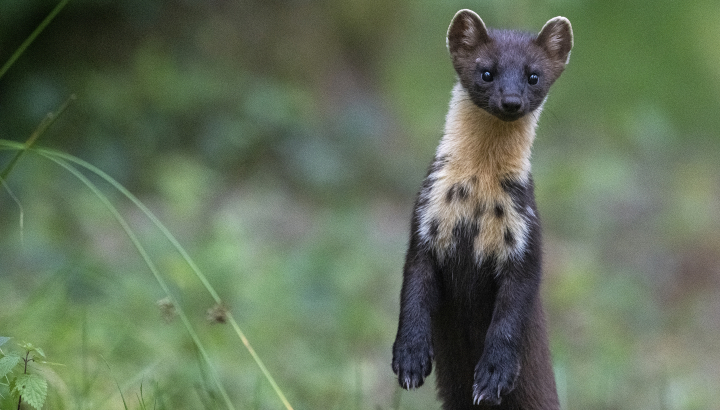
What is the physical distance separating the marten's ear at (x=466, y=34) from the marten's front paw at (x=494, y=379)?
4.26 ft

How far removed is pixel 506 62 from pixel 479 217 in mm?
641

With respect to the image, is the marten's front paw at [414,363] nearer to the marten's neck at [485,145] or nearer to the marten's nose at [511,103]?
the marten's neck at [485,145]

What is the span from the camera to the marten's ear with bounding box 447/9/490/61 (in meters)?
4.03

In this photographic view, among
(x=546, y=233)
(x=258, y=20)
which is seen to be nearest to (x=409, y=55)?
(x=258, y=20)

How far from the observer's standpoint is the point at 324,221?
8.28m

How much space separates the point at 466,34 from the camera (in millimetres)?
4094

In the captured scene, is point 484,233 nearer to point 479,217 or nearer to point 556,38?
point 479,217

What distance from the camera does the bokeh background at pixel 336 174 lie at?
6867 millimetres

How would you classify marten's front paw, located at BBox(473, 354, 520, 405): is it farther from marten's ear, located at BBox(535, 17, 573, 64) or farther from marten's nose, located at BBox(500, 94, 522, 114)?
marten's ear, located at BBox(535, 17, 573, 64)

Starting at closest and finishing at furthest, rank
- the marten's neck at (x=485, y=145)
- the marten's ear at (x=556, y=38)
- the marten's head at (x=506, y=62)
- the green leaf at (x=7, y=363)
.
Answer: the green leaf at (x=7, y=363) < the marten's head at (x=506, y=62) < the marten's neck at (x=485, y=145) < the marten's ear at (x=556, y=38)

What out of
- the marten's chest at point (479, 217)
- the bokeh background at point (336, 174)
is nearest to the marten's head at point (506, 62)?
the marten's chest at point (479, 217)

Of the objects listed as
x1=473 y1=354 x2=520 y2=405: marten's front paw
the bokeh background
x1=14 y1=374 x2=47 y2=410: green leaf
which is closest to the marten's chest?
x1=473 y1=354 x2=520 y2=405: marten's front paw

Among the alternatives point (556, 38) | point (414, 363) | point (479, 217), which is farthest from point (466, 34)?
point (414, 363)

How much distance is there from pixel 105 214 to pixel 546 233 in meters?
3.83
